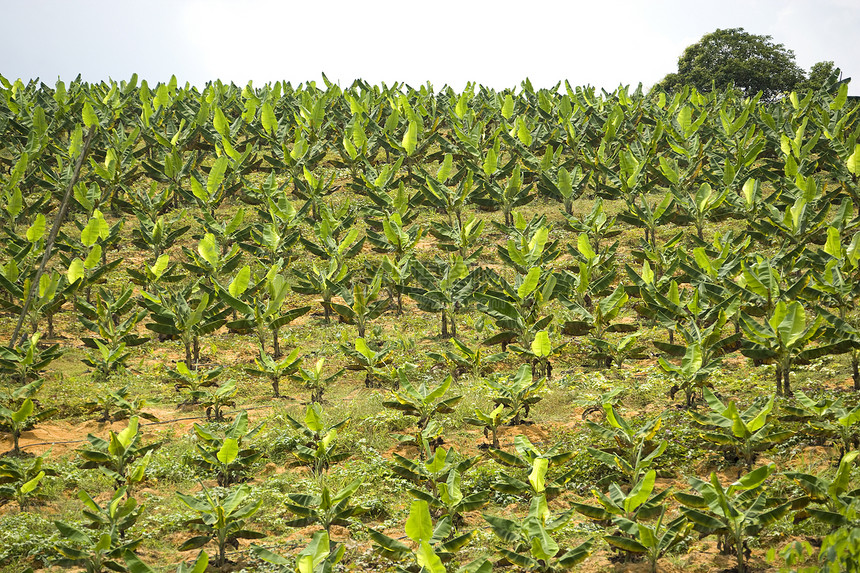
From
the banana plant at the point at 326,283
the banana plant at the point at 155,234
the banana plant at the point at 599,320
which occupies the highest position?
the banana plant at the point at 155,234

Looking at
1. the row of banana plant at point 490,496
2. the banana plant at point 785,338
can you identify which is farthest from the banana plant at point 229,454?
the banana plant at point 785,338

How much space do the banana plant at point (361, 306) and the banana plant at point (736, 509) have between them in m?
6.86

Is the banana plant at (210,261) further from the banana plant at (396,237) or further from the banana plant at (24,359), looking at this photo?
the banana plant at (24,359)

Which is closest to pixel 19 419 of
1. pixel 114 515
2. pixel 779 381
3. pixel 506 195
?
pixel 114 515

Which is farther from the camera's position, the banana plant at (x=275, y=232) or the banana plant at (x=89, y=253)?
the banana plant at (x=275, y=232)

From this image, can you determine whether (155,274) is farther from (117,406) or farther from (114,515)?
(114,515)

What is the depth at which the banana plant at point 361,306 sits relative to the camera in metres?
12.2

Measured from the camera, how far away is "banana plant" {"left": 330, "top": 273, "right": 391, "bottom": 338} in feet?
40.0

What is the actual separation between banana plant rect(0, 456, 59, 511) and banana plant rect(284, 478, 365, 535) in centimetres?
260

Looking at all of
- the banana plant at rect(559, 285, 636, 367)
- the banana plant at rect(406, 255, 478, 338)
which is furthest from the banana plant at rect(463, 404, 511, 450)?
the banana plant at rect(406, 255, 478, 338)

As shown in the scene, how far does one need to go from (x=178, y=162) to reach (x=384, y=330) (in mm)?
7082

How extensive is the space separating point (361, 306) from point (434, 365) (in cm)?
162

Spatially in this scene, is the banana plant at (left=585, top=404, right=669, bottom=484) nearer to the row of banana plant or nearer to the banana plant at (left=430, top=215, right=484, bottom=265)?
the row of banana plant

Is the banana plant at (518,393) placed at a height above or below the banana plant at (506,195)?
below
